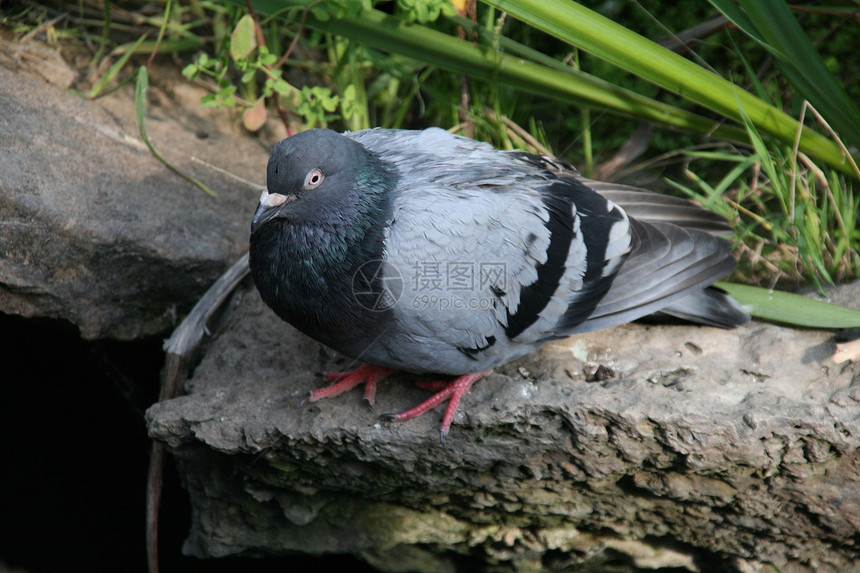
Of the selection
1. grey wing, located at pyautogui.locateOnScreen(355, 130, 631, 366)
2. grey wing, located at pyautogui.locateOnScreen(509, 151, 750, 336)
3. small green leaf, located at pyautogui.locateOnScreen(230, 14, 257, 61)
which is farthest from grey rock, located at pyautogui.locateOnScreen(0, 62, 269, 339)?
grey wing, located at pyautogui.locateOnScreen(509, 151, 750, 336)

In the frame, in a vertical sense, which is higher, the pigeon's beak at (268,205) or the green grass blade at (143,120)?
the pigeon's beak at (268,205)

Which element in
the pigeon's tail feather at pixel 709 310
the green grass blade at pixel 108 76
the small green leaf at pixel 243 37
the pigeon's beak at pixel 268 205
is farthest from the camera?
the green grass blade at pixel 108 76

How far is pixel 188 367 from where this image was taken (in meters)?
3.71

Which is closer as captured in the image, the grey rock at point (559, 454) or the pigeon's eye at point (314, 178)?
the pigeon's eye at point (314, 178)

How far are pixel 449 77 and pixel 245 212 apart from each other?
1514mm

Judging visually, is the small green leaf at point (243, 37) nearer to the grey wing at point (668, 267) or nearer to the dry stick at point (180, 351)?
the dry stick at point (180, 351)

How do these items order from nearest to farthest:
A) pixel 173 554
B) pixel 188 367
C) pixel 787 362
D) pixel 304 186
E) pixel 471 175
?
pixel 304 186, pixel 471 175, pixel 787 362, pixel 188 367, pixel 173 554

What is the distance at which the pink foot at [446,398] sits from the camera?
308cm

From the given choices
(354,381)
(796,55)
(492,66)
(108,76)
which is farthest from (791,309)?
(108,76)

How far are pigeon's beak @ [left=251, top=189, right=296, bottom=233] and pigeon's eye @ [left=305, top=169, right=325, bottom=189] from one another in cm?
8

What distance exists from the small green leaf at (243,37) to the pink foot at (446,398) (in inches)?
79.9

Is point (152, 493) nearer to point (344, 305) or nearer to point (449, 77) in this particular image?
point (344, 305)

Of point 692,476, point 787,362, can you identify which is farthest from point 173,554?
point 787,362

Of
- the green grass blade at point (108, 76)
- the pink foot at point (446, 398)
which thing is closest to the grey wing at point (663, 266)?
the pink foot at point (446, 398)
